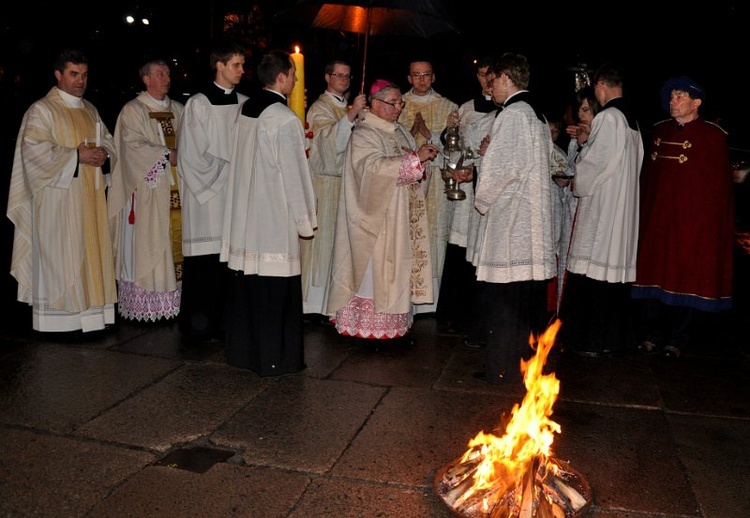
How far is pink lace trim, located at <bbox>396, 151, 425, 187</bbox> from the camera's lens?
5.48 metres

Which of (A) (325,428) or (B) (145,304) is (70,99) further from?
(A) (325,428)

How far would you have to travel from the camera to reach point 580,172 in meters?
5.70

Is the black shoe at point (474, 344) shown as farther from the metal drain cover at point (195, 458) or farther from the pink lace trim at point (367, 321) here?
the metal drain cover at point (195, 458)

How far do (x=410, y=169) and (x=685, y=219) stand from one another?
232 cm

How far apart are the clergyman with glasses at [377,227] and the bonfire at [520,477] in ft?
7.36

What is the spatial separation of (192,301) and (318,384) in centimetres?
162

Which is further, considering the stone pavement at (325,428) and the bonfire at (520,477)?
the stone pavement at (325,428)

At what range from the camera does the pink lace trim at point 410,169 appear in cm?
548

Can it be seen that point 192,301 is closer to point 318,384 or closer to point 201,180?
point 201,180

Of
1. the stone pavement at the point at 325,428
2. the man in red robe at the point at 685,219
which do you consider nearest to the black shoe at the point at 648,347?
the man in red robe at the point at 685,219

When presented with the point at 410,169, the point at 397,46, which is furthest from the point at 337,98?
the point at 397,46

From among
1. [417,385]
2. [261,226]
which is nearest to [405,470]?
[417,385]

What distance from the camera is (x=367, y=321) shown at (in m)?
5.83

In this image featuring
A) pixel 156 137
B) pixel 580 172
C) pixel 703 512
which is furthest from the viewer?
pixel 156 137
